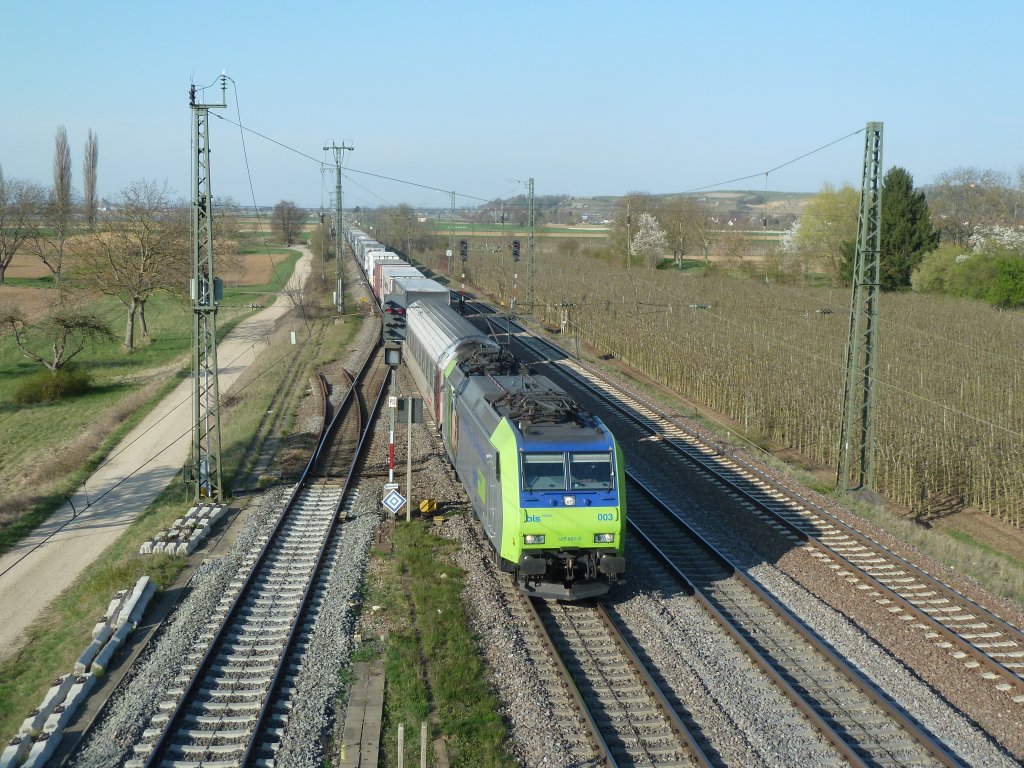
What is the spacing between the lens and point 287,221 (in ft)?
436

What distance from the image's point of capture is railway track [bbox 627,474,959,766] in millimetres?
10180

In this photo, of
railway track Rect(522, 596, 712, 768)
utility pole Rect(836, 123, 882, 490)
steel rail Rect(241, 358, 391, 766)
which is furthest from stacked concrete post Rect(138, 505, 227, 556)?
utility pole Rect(836, 123, 882, 490)

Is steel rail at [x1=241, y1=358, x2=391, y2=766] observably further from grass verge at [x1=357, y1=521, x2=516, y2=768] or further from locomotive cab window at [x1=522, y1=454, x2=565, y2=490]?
locomotive cab window at [x1=522, y1=454, x2=565, y2=490]

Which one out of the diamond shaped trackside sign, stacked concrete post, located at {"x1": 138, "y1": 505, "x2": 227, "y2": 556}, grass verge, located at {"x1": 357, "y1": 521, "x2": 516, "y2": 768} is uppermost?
the diamond shaped trackside sign

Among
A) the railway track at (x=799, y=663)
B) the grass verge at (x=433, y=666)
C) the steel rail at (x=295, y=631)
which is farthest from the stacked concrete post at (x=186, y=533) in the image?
the railway track at (x=799, y=663)

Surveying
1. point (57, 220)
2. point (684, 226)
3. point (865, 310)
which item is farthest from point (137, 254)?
→ point (684, 226)

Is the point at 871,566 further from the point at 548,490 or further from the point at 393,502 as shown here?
the point at 393,502

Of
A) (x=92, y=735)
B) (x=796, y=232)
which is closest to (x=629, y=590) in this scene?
(x=92, y=735)

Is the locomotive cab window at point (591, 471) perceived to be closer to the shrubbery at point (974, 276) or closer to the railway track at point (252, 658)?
the railway track at point (252, 658)

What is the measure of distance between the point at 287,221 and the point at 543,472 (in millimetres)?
127283

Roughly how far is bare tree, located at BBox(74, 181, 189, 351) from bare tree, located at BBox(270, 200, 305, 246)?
86.9 metres

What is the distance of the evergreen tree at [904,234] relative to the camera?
67.4 m

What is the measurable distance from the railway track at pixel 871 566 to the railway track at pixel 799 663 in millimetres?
2018

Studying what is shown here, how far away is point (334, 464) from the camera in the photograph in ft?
73.8
